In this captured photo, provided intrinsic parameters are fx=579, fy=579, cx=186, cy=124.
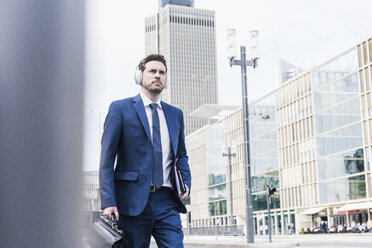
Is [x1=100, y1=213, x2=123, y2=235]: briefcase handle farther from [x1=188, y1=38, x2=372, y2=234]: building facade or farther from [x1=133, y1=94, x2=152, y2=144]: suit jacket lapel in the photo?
[x1=188, y1=38, x2=372, y2=234]: building facade

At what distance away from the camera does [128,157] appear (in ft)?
10.00

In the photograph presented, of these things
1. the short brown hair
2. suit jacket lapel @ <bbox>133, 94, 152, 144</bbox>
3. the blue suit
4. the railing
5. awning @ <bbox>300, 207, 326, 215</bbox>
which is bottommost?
the railing

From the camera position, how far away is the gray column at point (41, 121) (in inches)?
62.1

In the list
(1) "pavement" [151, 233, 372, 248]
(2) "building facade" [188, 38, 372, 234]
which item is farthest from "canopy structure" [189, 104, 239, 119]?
(1) "pavement" [151, 233, 372, 248]

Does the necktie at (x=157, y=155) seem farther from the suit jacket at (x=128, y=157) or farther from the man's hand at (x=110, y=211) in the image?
the man's hand at (x=110, y=211)

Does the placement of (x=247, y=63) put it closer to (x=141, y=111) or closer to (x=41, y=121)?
(x=141, y=111)

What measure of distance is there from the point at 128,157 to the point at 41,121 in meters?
1.45

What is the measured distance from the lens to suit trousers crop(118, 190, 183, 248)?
9.70ft

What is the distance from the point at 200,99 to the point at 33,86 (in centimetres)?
15833

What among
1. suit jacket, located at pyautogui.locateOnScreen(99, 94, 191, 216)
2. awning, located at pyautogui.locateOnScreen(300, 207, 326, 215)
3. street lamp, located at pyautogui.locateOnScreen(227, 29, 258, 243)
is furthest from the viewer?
awning, located at pyautogui.locateOnScreen(300, 207, 326, 215)

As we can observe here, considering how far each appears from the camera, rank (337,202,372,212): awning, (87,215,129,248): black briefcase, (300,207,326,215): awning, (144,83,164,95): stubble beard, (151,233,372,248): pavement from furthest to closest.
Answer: (300,207,326,215): awning
(337,202,372,212): awning
(151,233,372,248): pavement
(144,83,164,95): stubble beard
(87,215,129,248): black briefcase

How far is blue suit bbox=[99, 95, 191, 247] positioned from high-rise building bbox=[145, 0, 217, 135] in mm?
142706

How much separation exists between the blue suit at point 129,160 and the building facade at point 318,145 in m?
41.9

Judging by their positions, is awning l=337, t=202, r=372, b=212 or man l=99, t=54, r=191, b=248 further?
awning l=337, t=202, r=372, b=212
